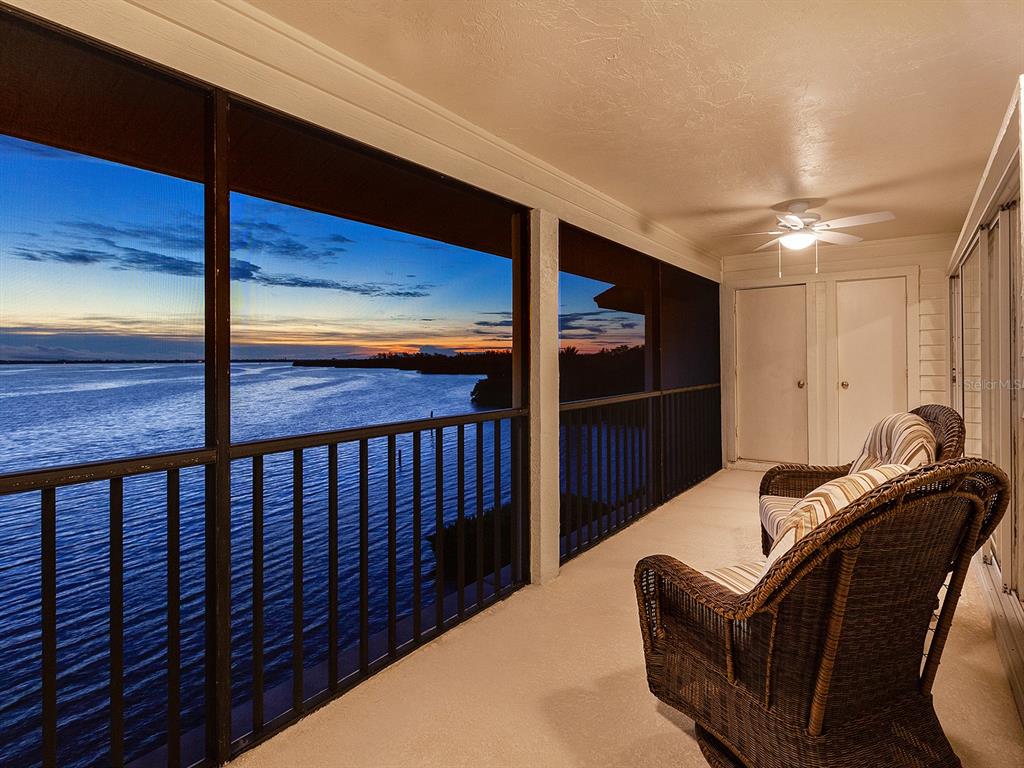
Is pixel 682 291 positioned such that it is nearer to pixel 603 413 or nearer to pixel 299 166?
pixel 603 413

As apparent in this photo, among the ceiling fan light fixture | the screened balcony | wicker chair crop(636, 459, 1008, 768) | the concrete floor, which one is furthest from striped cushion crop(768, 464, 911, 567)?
the ceiling fan light fixture

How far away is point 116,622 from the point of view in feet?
5.32

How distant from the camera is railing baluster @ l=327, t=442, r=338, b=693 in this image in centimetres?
218

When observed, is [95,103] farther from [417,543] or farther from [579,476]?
[579,476]

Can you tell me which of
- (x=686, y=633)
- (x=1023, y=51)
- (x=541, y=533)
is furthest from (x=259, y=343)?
(x=1023, y=51)

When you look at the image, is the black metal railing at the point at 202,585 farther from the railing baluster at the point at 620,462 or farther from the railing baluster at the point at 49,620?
the railing baluster at the point at 620,462

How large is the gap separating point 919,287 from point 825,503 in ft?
16.4

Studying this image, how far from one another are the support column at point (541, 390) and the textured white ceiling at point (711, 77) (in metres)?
0.53

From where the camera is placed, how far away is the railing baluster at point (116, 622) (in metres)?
1.62

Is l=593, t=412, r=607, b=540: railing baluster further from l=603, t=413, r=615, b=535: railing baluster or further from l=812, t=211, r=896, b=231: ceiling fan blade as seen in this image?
l=812, t=211, r=896, b=231: ceiling fan blade

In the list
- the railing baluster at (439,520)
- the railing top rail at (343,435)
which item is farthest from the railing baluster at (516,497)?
the railing baluster at (439,520)

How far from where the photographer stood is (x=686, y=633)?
5.88 feet

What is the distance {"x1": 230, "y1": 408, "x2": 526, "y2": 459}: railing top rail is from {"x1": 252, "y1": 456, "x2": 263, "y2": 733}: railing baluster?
54 millimetres

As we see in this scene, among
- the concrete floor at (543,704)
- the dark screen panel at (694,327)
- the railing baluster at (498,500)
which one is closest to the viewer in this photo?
the concrete floor at (543,704)
